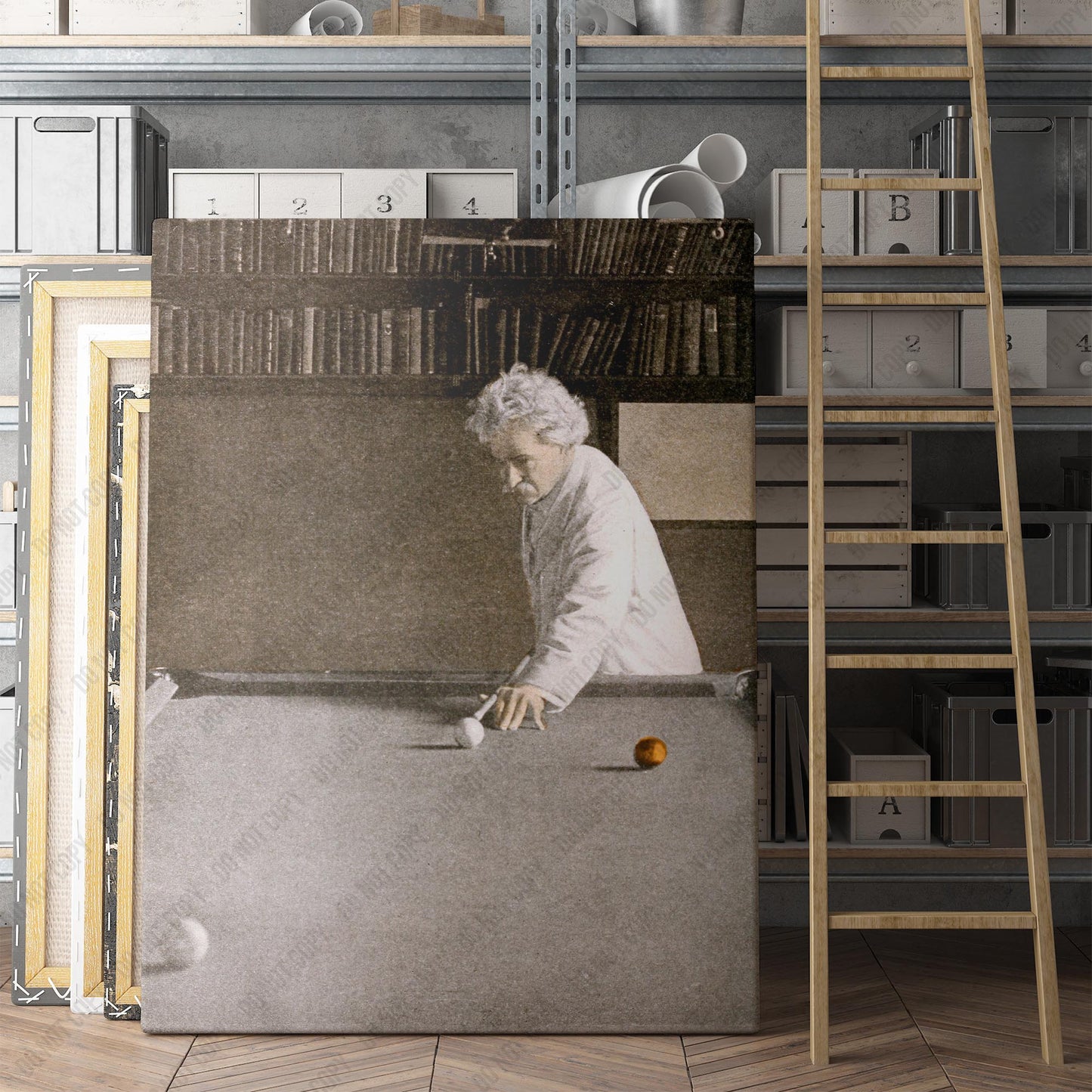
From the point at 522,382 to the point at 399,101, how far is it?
3.99 ft

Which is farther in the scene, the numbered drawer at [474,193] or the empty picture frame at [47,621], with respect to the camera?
the numbered drawer at [474,193]

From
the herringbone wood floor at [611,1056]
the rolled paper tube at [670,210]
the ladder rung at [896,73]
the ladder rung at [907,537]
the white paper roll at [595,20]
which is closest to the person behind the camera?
the herringbone wood floor at [611,1056]

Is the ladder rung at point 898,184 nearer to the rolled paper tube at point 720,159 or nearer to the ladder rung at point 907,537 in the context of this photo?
the rolled paper tube at point 720,159

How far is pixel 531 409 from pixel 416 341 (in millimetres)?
260

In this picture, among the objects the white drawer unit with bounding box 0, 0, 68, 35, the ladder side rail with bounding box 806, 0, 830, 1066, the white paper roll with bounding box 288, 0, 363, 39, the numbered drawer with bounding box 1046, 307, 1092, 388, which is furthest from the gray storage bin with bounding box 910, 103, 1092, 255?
the white drawer unit with bounding box 0, 0, 68, 35

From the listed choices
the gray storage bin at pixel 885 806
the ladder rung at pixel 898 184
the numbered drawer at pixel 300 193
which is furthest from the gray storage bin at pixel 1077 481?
the numbered drawer at pixel 300 193

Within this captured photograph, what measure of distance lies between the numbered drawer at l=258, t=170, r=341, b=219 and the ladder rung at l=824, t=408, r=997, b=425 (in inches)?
49.0

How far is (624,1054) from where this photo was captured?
2076 millimetres

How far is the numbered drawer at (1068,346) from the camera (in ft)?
8.29

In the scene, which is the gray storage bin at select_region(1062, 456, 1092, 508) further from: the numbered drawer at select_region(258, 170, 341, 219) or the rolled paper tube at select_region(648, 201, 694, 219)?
the numbered drawer at select_region(258, 170, 341, 219)

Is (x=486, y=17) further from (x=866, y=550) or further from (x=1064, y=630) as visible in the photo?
(x=1064, y=630)

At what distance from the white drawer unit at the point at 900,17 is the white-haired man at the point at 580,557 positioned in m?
1.14

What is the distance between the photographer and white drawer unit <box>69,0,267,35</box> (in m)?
2.47

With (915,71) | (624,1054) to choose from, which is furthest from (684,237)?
(624,1054)
